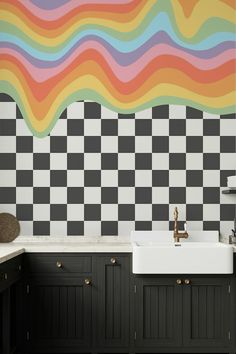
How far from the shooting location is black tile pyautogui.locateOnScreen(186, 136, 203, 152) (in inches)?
182

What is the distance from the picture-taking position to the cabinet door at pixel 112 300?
405 centimetres

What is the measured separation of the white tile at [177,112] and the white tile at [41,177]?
1143 millimetres

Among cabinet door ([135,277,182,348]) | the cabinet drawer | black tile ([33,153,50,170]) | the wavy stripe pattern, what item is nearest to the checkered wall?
black tile ([33,153,50,170])

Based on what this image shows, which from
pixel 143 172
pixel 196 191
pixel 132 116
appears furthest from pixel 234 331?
pixel 132 116

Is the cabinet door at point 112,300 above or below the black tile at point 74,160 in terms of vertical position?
below

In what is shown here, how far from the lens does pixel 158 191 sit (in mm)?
4598

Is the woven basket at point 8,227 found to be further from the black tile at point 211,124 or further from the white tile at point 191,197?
the black tile at point 211,124

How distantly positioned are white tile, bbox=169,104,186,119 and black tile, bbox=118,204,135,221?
32.6 inches

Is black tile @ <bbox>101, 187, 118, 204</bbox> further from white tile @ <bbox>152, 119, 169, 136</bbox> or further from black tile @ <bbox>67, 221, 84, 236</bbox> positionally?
white tile @ <bbox>152, 119, 169, 136</bbox>

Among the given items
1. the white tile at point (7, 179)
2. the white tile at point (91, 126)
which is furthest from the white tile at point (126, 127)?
the white tile at point (7, 179)

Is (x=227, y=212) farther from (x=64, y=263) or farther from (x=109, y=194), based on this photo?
(x=64, y=263)

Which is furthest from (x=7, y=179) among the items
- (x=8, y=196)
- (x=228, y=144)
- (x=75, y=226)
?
(x=228, y=144)

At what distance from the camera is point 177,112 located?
15.1 feet

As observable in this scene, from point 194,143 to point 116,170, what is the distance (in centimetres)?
69
